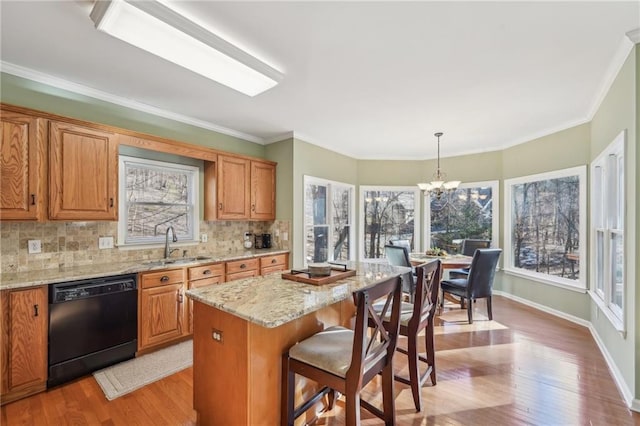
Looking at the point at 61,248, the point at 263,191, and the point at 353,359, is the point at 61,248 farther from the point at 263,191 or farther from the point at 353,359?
the point at 353,359

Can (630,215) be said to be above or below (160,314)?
above

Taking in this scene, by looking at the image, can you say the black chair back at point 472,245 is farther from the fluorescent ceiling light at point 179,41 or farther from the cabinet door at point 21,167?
the cabinet door at point 21,167

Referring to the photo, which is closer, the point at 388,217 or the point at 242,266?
the point at 242,266

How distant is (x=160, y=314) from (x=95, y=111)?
2208 mm

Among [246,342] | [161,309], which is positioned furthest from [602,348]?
[161,309]

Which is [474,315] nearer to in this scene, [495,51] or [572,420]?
[572,420]

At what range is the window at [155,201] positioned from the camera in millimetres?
3229

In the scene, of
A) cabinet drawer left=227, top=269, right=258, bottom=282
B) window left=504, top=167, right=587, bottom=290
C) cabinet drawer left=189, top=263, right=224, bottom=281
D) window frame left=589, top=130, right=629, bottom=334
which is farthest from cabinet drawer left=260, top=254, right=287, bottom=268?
window left=504, top=167, right=587, bottom=290

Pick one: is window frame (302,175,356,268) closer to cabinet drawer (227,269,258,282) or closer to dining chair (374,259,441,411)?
cabinet drawer (227,269,258,282)

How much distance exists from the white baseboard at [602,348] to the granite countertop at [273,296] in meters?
2.03

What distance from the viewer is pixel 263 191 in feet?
14.4

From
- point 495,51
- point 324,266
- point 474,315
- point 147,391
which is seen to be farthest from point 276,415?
point 474,315

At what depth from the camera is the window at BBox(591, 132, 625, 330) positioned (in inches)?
101

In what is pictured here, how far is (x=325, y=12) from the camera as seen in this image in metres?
1.82
